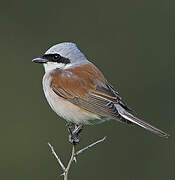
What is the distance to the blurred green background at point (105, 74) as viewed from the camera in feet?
24.3

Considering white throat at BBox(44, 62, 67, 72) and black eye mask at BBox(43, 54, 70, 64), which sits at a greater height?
black eye mask at BBox(43, 54, 70, 64)

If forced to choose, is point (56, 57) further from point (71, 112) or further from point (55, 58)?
point (71, 112)

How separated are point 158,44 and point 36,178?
9.53 ft

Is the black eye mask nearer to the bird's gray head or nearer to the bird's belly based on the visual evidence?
the bird's gray head

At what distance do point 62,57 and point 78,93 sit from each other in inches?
17.0

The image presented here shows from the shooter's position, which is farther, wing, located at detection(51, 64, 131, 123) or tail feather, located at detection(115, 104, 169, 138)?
wing, located at detection(51, 64, 131, 123)

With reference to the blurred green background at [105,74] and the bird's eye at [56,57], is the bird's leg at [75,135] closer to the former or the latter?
the bird's eye at [56,57]

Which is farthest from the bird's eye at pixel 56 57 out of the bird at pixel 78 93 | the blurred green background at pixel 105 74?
the blurred green background at pixel 105 74

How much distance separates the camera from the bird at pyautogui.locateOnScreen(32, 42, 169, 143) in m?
5.18

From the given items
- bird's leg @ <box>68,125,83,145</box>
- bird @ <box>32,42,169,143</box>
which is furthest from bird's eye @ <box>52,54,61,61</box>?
bird's leg @ <box>68,125,83,145</box>

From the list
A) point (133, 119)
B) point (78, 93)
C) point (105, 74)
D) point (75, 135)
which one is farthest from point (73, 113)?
point (105, 74)

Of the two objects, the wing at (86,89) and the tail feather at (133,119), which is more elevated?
the wing at (86,89)

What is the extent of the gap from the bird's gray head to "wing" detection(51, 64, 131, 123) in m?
0.11

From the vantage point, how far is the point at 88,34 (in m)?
8.98
